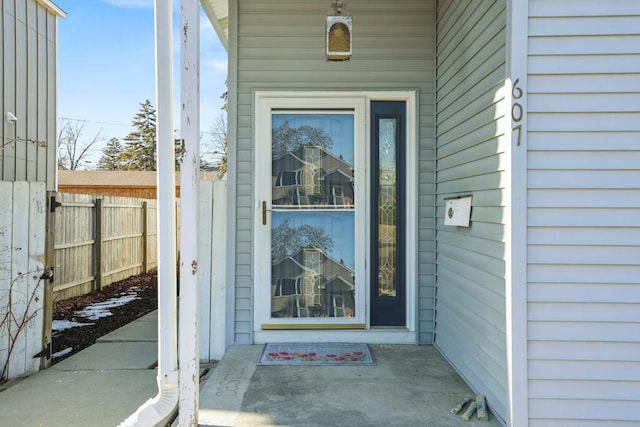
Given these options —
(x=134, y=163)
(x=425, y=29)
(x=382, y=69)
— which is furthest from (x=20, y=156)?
(x=134, y=163)

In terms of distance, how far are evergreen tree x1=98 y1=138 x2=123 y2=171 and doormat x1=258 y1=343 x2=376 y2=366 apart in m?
23.3

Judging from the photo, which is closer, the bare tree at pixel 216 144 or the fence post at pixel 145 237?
the fence post at pixel 145 237

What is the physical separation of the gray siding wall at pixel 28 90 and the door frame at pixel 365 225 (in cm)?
324

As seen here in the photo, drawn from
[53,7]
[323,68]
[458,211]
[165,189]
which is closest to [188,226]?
[165,189]

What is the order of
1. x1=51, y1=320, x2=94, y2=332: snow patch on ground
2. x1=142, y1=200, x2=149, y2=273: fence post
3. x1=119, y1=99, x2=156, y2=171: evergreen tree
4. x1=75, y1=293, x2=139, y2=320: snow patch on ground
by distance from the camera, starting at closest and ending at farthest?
x1=51, y1=320, x2=94, y2=332: snow patch on ground
x1=75, y1=293, x2=139, y2=320: snow patch on ground
x1=142, y1=200, x2=149, y2=273: fence post
x1=119, y1=99, x2=156, y2=171: evergreen tree

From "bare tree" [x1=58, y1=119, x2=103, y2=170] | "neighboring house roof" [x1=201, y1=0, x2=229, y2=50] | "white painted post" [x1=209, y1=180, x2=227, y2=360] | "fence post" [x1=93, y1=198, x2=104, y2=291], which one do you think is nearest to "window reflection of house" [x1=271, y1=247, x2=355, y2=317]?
"white painted post" [x1=209, y1=180, x2=227, y2=360]

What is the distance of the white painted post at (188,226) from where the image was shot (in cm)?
211

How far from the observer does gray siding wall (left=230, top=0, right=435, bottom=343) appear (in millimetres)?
3445

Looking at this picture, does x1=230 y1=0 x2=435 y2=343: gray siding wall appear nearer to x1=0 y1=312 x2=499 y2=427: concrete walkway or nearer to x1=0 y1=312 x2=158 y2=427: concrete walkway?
x1=0 y1=312 x2=499 y2=427: concrete walkway

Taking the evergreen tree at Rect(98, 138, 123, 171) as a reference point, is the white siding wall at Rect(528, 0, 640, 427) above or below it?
below

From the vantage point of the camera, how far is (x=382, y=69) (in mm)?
3469

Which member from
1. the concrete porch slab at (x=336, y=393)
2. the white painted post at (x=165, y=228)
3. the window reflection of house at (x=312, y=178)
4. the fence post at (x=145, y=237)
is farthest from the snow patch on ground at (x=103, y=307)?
the white painted post at (x=165, y=228)

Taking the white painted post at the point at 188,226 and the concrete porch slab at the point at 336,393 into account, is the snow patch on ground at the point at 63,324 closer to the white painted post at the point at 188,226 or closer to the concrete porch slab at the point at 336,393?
the concrete porch slab at the point at 336,393

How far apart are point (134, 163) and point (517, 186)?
2493 cm
